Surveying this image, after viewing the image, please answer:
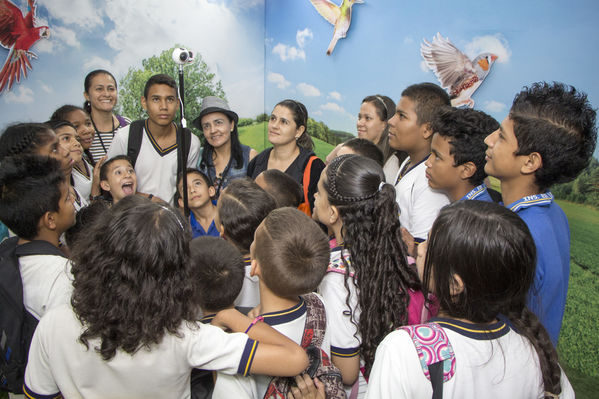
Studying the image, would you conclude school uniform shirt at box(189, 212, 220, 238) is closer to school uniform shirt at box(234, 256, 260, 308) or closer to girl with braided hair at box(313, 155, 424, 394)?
school uniform shirt at box(234, 256, 260, 308)

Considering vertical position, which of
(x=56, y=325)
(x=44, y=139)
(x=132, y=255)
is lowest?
(x=56, y=325)

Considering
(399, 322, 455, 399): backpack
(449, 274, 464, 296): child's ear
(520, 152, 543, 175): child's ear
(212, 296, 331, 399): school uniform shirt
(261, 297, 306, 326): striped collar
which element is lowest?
(212, 296, 331, 399): school uniform shirt

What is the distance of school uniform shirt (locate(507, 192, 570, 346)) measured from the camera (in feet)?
4.02

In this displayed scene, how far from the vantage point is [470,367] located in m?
0.86

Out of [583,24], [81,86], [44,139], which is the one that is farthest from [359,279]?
[81,86]

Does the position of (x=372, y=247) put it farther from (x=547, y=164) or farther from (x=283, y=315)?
(x=547, y=164)

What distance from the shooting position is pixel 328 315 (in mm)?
1294

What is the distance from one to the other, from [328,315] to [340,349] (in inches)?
4.3

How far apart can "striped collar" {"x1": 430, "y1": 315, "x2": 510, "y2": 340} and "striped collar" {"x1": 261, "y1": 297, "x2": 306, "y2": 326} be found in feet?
1.34

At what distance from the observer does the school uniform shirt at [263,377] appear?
42.6 inches

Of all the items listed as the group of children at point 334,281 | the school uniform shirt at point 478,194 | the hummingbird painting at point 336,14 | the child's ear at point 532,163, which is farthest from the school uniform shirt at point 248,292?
the hummingbird painting at point 336,14

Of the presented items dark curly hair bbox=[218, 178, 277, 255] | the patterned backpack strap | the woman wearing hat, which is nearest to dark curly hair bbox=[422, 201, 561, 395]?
the patterned backpack strap

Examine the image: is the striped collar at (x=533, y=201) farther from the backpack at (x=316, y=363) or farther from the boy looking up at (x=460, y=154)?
the backpack at (x=316, y=363)

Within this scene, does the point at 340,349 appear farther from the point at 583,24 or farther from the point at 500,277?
the point at 583,24
